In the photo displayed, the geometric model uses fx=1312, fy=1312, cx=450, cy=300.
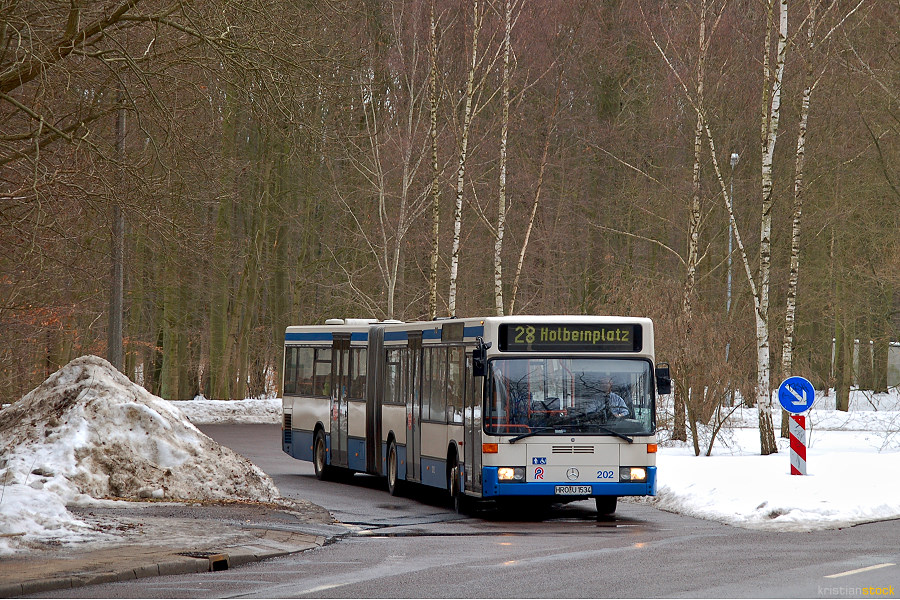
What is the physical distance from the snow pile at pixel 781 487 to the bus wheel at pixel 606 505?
0.95 metres

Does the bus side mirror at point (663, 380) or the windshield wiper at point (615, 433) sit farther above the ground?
the bus side mirror at point (663, 380)

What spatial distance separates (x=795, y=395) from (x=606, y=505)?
3.17m

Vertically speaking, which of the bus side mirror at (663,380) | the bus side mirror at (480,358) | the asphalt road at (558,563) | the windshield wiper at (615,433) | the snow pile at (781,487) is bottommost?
the asphalt road at (558,563)

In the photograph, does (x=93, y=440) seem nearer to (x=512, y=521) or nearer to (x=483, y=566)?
(x=512, y=521)

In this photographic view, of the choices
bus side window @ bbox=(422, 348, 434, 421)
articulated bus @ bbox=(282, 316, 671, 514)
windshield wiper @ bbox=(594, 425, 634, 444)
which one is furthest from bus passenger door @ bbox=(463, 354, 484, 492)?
bus side window @ bbox=(422, 348, 434, 421)

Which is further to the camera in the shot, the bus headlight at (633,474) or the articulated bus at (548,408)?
the bus headlight at (633,474)

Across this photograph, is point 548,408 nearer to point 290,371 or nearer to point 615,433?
point 615,433

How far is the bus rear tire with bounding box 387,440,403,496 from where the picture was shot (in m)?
20.7

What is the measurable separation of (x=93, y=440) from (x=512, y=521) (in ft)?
18.4

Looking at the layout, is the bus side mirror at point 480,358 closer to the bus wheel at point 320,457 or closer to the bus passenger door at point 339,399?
the bus passenger door at point 339,399

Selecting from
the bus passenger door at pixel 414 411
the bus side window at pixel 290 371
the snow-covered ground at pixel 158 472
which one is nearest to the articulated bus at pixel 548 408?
the bus passenger door at pixel 414 411

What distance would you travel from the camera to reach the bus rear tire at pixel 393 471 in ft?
68.0

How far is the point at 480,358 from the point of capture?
16828mm

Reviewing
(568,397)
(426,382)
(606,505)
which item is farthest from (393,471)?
(568,397)
